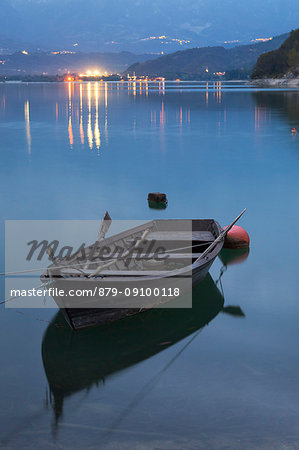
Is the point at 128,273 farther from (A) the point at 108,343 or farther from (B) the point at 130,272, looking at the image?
(A) the point at 108,343

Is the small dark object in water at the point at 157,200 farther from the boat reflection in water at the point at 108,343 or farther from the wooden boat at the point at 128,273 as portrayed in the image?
the boat reflection in water at the point at 108,343

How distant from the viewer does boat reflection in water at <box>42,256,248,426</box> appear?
11.1 m

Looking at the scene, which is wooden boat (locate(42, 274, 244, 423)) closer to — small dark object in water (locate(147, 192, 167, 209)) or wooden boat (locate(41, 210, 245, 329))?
wooden boat (locate(41, 210, 245, 329))

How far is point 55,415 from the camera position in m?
9.95

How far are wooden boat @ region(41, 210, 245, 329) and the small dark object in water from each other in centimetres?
896

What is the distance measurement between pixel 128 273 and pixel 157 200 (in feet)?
44.5

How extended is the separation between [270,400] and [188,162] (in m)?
32.0

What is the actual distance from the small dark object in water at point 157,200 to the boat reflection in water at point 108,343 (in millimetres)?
11678

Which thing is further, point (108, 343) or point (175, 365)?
point (108, 343)

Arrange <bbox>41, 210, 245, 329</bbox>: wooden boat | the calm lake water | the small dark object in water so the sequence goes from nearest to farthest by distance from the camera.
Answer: the calm lake water
<bbox>41, 210, 245, 329</bbox>: wooden boat
the small dark object in water

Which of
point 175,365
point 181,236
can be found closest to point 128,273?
point 175,365

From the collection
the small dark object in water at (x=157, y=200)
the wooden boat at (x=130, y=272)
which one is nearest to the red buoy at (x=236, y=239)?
the wooden boat at (x=130, y=272)

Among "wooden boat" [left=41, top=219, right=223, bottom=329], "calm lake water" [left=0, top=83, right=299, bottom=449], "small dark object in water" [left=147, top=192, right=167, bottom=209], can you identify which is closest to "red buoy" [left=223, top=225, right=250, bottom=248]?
"calm lake water" [left=0, top=83, right=299, bottom=449]

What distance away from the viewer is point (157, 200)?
2608 cm
